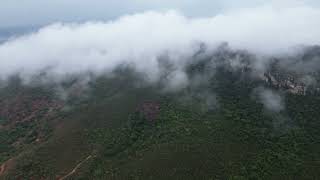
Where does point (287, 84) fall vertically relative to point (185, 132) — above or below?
above

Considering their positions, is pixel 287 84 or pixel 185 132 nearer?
pixel 185 132

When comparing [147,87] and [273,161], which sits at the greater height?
[147,87]

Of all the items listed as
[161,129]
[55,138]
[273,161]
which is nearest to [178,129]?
[161,129]

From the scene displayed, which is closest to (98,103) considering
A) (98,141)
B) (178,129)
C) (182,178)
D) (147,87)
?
(147,87)

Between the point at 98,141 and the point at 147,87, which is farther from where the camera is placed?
the point at 147,87

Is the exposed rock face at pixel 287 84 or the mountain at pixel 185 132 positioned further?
the exposed rock face at pixel 287 84

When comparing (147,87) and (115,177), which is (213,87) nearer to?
(147,87)

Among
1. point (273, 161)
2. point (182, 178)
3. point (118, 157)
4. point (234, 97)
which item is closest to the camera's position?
point (182, 178)

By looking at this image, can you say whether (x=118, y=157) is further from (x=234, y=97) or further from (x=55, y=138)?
(x=234, y=97)

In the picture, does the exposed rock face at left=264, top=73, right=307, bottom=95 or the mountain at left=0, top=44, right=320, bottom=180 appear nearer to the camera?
the mountain at left=0, top=44, right=320, bottom=180

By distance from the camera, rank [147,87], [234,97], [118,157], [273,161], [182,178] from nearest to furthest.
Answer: [182,178] < [273,161] < [118,157] < [234,97] < [147,87]
